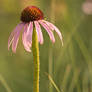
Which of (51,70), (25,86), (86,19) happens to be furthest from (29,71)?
(86,19)

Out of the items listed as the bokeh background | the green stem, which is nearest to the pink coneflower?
the green stem

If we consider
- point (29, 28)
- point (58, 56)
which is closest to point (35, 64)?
point (29, 28)

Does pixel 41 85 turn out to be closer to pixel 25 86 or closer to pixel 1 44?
pixel 25 86

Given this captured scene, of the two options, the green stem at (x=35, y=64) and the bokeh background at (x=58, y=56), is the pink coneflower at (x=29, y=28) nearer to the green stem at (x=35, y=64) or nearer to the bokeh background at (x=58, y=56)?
the green stem at (x=35, y=64)

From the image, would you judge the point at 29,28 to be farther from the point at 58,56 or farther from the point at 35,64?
the point at 58,56

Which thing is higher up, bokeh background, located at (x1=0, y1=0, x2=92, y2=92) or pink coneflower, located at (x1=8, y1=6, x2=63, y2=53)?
pink coneflower, located at (x1=8, y1=6, x2=63, y2=53)

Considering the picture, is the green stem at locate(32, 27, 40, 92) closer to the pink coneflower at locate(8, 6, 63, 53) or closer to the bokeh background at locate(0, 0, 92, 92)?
the pink coneflower at locate(8, 6, 63, 53)
